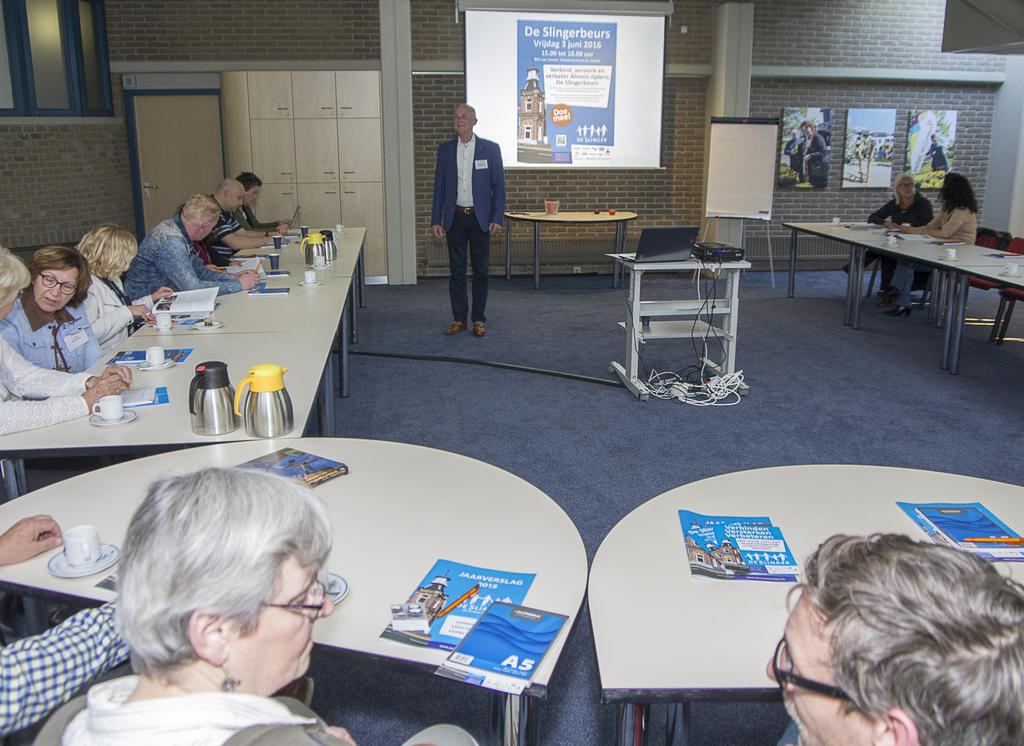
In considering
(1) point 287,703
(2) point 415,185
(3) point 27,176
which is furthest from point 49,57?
(1) point 287,703

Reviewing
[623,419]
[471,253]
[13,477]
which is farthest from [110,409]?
[471,253]

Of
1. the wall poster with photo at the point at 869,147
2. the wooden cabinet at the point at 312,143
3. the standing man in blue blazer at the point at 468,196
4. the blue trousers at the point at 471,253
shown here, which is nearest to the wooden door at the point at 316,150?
the wooden cabinet at the point at 312,143

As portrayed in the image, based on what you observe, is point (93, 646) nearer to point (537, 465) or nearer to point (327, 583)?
point (327, 583)

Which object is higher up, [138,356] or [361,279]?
[138,356]

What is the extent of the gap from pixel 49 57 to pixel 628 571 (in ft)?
28.8

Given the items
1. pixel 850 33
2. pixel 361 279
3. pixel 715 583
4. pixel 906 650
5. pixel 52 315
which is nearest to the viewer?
pixel 906 650

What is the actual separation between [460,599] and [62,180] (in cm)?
824

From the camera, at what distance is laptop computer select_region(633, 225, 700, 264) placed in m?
5.15

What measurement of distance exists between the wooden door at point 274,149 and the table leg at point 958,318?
6533 mm

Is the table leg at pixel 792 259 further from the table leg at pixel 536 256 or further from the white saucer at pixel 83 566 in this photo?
the white saucer at pixel 83 566

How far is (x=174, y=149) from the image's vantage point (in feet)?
31.7

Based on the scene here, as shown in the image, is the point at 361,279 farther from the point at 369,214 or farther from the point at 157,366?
the point at 157,366

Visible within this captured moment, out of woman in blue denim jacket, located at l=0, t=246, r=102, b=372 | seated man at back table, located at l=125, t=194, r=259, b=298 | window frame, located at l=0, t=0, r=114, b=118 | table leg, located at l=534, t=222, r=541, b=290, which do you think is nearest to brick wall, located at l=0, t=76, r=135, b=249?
window frame, located at l=0, t=0, r=114, b=118

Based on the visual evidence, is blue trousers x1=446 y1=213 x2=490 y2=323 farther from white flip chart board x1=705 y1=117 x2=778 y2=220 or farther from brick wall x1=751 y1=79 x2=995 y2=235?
brick wall x1=751 y1=79 x2=995 y2=235
